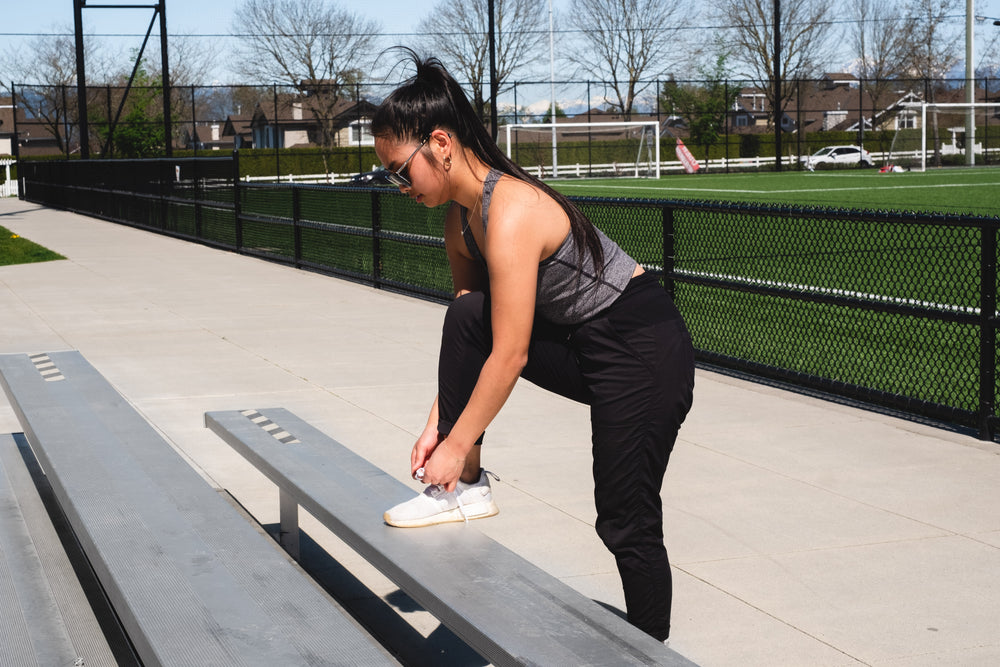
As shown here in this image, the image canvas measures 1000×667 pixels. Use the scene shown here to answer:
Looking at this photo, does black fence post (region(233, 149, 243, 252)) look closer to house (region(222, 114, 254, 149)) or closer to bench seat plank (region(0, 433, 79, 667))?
bench seat plank (region(0, 433, 79, 667))

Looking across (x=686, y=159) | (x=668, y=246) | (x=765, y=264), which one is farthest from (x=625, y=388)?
(x=686, y=159)

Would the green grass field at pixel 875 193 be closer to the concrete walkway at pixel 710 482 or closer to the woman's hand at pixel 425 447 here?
the concrete walkway at pixel 710 482

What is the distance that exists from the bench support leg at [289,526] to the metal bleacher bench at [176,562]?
451 millimetres

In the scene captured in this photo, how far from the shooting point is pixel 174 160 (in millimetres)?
21531

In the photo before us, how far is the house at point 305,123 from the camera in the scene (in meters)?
57.0

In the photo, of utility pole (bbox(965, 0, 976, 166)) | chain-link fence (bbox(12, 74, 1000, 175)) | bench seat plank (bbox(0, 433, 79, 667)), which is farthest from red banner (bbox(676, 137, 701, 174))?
bench seat plank (bbox(0, 433, 79, 667))

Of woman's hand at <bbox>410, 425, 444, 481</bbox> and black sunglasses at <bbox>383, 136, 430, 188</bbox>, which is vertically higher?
black sunglasses at <bbox>383, 136, 430, 188</bbox>

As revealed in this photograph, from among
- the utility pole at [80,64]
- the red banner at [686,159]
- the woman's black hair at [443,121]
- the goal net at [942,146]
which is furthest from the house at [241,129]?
the woman's black hair at [443,121]

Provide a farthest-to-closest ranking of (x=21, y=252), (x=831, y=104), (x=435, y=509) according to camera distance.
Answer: (x=831, y=104), (x=21, y=252), (x=435, y=509)

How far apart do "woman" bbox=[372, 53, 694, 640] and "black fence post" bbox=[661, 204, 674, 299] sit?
208 inches

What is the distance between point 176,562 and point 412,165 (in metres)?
1.16

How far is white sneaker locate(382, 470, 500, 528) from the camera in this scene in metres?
3.17

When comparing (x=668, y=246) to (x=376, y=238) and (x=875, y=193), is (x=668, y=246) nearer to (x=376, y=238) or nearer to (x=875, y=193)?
(x=376, y=238)

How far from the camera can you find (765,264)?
9.48 metres
